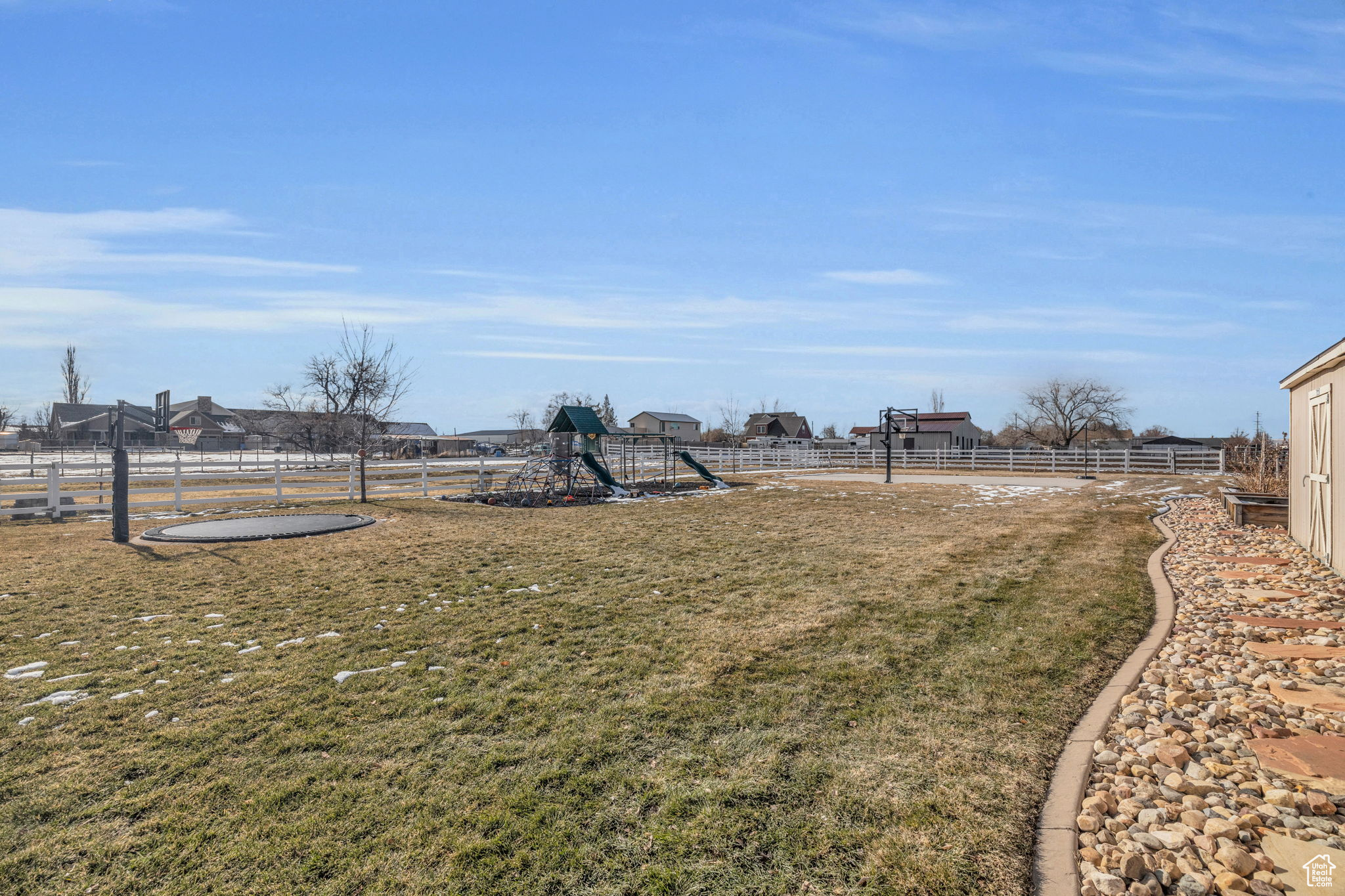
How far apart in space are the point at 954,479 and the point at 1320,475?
18366 mm

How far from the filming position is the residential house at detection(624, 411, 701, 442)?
72875 millimetres

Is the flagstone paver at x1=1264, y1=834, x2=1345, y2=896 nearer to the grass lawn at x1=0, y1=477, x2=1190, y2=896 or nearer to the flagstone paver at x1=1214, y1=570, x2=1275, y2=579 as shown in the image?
the grass lawn at x1=0, y1=477, x2=1190, y2=896

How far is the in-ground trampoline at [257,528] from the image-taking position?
11.5m

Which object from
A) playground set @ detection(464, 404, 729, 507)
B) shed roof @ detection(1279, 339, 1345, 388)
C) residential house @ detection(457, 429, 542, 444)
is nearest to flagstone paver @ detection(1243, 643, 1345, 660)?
shed roof @ detection(1279, 339, 1345, 388)

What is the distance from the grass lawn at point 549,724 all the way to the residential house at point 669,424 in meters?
63.7

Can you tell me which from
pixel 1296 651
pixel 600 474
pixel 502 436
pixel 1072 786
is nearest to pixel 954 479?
pixel 600 474

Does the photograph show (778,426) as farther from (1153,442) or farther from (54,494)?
(54,494)

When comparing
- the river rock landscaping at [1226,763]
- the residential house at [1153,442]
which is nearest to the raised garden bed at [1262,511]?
the river rock landscaping at [1226,763]

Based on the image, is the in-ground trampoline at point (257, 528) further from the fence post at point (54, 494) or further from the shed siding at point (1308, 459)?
the shed siding at point (1308, 459)

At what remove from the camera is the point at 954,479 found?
26.8 metres

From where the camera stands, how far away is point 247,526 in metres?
12.7

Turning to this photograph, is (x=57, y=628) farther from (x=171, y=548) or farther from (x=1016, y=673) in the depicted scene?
(x=1016, y=673)

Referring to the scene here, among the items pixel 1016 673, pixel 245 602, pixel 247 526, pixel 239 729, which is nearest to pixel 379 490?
pixel 247 526

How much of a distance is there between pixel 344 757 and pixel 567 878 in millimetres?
1751
